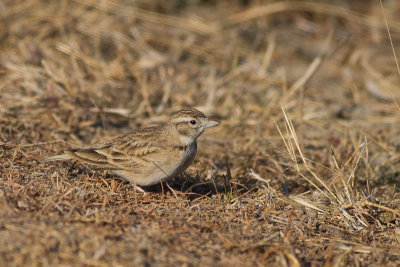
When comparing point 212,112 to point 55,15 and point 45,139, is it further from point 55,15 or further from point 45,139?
point 55,15

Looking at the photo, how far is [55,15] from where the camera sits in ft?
33.8

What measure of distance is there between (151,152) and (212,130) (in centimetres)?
287

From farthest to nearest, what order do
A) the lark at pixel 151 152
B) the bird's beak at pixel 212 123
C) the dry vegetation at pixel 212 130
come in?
the bird's beak at pixel 212 123 < the lark at pixel 151 152 < the dry vegetation at pixel 212 130

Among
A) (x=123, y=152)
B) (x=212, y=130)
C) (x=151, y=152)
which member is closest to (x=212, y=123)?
(x=151, y=152)

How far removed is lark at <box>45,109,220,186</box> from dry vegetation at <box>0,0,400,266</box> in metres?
0.22

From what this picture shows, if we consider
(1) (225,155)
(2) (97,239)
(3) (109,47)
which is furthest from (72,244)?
(3) (109,47)

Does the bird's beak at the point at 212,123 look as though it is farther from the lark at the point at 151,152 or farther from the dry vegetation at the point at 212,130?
the dry vegetation at the point at 212,130

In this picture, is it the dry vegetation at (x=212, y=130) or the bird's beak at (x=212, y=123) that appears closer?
the dry vegetation at (x=212, y=130)

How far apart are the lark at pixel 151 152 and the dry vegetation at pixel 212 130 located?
0.73 ft

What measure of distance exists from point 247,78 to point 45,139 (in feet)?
15.9

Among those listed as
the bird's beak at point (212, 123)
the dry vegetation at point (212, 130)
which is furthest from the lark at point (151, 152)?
the dry vegetation at point (212, 130)

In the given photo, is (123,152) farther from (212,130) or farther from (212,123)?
(212,130)

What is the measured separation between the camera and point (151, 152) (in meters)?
5.78

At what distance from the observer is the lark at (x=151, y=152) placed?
5.62 metres
